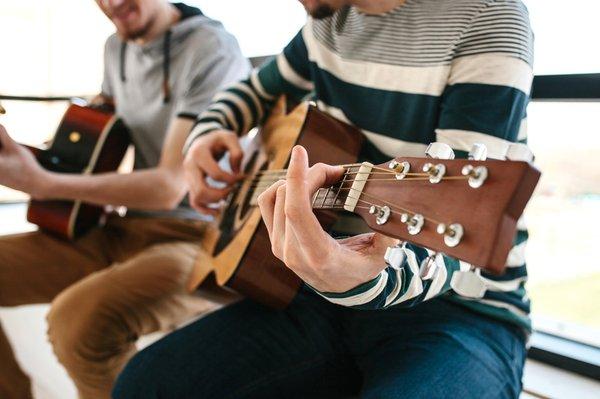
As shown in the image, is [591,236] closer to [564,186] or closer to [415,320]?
[564,186]

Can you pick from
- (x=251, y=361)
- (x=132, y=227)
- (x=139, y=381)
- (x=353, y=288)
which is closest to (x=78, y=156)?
(x=132, y=227)

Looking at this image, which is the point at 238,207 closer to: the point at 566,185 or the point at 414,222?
the point at 414,222

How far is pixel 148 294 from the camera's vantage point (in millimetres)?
1304

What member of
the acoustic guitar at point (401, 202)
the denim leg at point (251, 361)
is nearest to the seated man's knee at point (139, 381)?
the denim leg at point (251, 361)

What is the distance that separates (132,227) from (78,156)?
29 cm

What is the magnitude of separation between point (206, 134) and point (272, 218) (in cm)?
66

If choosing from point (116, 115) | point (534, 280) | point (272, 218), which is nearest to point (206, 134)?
point (116, 115)

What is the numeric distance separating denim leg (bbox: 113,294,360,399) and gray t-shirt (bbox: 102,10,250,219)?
0.69 m

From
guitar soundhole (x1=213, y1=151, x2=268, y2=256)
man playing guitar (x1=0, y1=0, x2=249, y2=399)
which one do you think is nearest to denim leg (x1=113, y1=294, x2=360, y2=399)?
guitar soundhole (x1=213, y1=151, x2=268, y2=256)

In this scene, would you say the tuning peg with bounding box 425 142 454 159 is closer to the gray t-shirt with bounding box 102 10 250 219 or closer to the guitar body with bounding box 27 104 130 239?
the gray t-shirt with bounding box 102 10 250 219

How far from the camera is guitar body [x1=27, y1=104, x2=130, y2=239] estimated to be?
143 cm

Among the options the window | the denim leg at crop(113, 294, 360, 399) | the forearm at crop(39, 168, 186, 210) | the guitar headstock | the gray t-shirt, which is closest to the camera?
the guitar headstock

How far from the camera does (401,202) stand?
0.57 m

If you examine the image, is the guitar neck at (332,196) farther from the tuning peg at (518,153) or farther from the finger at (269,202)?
the tuning peg at (518,153)
